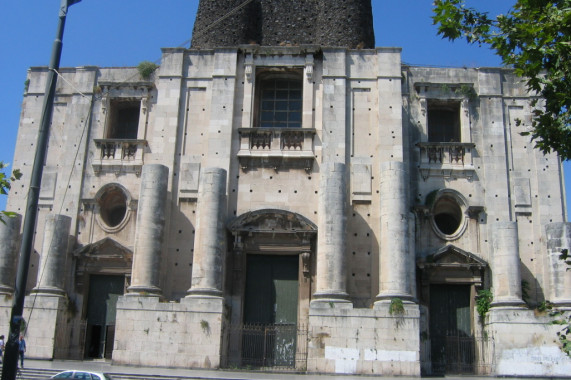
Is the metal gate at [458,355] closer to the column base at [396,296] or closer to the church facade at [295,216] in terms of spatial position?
the church facade at [295,216]

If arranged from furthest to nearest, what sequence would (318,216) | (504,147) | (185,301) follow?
(504,147) < (318,216) < (185,301)

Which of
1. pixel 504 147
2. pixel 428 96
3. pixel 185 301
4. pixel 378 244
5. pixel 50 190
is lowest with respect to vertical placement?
pixel 185 301

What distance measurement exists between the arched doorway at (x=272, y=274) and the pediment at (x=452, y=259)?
4283 millimetres

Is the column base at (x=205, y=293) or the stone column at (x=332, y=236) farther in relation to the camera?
the stone column at (x=332, y=236)

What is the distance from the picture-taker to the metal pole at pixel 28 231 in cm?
1146

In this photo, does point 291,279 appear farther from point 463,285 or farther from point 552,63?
point 552,63

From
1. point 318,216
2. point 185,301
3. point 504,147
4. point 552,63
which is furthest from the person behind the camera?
point 504,147

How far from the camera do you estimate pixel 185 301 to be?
22219 mm

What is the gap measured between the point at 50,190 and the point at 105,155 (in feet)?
8.21

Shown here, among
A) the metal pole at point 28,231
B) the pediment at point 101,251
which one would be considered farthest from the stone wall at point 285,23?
the metal pole at point 28,231

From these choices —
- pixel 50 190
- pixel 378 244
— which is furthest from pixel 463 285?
pixel 50 190

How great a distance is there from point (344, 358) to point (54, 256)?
10.8 metres

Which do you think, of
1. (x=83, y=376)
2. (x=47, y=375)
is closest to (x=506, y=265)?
(x=83, y=376)

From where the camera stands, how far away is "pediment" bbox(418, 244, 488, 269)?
24.1m
